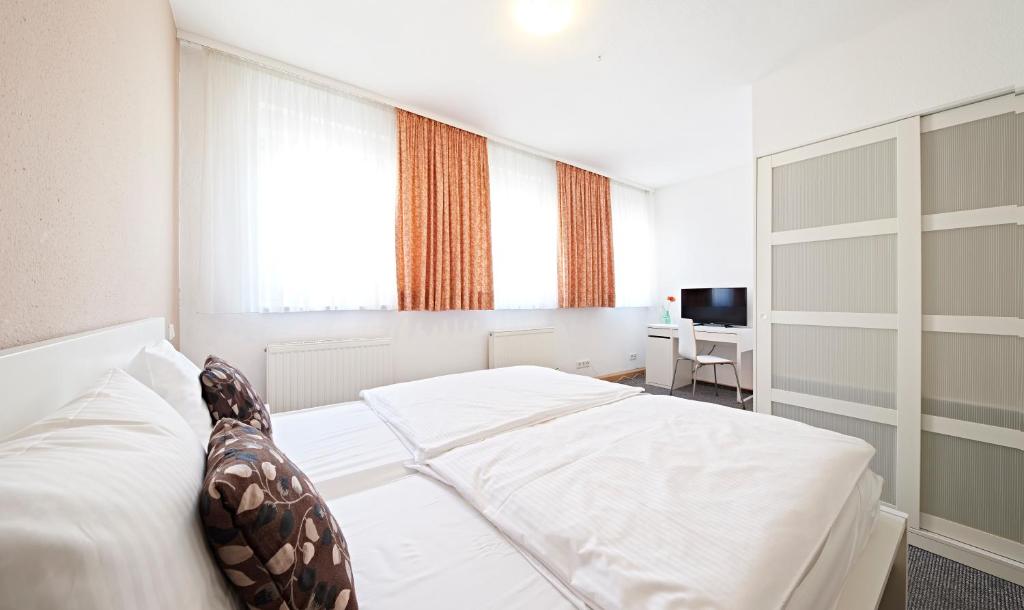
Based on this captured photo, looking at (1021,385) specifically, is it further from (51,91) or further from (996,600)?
(51,91)

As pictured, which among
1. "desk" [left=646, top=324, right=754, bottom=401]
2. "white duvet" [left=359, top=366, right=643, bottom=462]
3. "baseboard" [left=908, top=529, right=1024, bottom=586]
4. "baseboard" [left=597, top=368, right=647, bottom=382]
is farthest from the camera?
"baseboard" [left=597, top=368, right=647, bottom=382]

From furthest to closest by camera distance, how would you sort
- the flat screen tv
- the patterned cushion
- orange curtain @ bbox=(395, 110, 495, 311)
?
the flat screen tv < orange curtain @ bbox=(395, 110, 495, 311) < the patterned cushion

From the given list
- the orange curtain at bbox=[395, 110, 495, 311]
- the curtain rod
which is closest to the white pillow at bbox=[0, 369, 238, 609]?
the orange curtain at bbox=[395, 110, 495, 311]

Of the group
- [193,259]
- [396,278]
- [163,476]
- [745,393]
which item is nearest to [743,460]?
[163,476]

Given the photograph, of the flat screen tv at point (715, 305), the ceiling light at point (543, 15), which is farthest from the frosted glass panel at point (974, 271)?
the flat screen tv at point (715, 305)

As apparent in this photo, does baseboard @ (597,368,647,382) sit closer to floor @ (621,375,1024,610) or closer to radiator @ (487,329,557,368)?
radiator @ (487,329,557,368)

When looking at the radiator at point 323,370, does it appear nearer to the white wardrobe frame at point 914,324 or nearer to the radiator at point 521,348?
the radiator at point 521,348

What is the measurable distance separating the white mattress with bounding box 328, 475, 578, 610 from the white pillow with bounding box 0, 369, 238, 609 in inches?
13.6

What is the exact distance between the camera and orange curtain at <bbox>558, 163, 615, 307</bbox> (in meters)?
4.18

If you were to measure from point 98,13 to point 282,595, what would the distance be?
1.59 metres

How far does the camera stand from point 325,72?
2.60 m

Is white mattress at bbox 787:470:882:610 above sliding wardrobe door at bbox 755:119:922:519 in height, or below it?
below

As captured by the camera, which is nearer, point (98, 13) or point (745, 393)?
point (98, 13)

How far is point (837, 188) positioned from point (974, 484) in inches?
66.5
